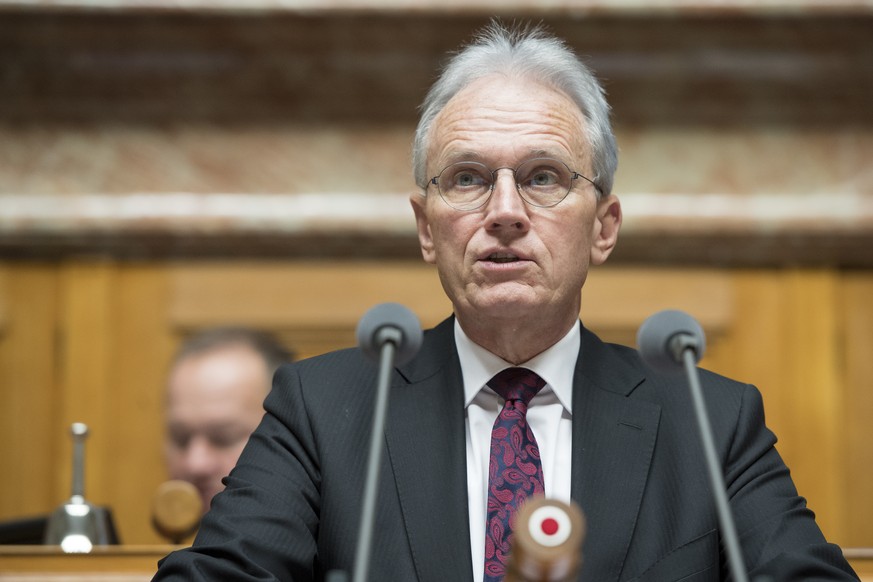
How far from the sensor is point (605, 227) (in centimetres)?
251

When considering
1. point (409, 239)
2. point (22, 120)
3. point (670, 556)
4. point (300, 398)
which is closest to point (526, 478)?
point (670, 556)

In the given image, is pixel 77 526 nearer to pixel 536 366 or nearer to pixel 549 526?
pixel 536 366

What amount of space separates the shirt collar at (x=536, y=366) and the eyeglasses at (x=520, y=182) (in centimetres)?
25

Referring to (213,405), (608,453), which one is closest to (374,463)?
(608,453)

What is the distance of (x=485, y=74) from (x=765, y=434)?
814 mm

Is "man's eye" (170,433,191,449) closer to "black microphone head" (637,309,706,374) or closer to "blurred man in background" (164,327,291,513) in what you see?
"blurred man in background" (164,327,291,513)

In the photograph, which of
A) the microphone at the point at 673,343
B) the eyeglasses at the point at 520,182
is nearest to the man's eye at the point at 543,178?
the eyeglasses at the point at 520,182

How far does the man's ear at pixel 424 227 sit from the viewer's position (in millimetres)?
2486

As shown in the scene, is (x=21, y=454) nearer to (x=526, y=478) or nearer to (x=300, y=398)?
(x=300, y=398)

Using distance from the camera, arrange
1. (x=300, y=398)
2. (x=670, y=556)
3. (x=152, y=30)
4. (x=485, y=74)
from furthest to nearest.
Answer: (x=152, y=30) → (x=485, y=74) → (x=300, y=398) → (x=670, y=556)

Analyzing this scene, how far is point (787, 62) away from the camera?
410 cm

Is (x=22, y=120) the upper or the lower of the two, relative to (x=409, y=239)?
upper

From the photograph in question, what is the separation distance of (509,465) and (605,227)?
1.88 feet

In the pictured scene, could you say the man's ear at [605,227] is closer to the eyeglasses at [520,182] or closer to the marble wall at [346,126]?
the eyeglasses at [520,182]
